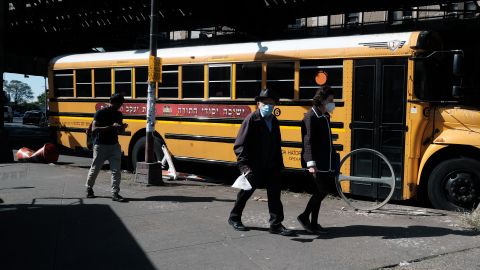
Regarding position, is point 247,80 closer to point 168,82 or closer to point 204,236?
point 168,82

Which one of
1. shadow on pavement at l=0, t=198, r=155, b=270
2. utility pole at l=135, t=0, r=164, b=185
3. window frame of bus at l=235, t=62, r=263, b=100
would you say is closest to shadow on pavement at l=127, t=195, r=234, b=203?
shadow on pavement at l=0, t=198, r=155, b=270

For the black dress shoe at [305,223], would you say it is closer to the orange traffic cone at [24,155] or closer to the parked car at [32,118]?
the orange traffic cone at [24,155]

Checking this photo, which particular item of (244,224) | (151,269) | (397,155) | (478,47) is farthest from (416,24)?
(151,269)

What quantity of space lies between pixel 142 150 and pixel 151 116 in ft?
4.99

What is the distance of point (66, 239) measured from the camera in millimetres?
5754

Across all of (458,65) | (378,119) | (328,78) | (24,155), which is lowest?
(24,155)

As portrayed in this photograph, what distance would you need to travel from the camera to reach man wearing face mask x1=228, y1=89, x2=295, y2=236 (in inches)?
236

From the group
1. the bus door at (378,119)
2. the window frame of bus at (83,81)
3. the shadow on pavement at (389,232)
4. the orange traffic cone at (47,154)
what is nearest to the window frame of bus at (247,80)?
the bus door at (378,119)

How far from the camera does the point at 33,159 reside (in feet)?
43.3

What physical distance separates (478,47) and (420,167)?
2365 mm

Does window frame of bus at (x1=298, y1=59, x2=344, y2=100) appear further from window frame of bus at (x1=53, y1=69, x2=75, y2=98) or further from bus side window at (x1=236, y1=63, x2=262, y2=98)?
window frame of bus at (x1=53, y1=69, x2=75, y2=98)

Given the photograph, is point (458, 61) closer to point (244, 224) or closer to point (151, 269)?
point (244, 224)

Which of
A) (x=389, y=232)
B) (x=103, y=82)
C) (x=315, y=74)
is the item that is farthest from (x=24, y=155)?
(x=389, y=232)

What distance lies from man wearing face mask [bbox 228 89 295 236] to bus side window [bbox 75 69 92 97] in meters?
6.89
